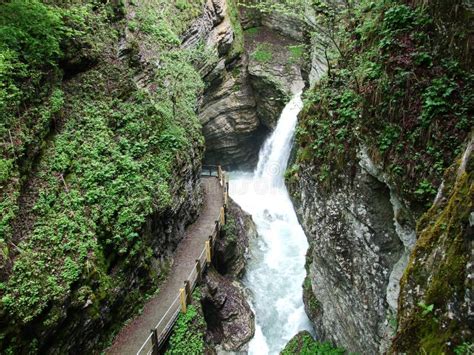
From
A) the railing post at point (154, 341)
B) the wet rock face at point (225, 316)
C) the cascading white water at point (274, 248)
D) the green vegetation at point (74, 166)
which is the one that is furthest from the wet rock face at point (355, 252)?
the green vegetation at point (74, 166)

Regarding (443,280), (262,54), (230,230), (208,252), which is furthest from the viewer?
(262,54)

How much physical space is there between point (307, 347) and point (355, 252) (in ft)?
14.6

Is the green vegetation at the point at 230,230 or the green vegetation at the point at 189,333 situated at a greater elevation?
the green vegetation at the point at 230,230

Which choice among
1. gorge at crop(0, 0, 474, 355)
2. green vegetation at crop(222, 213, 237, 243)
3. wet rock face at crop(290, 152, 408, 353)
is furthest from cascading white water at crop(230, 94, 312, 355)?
wet rock face at crop(290, 152, 408, 353)

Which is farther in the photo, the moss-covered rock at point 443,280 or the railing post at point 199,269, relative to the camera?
the railing post at point 199,269

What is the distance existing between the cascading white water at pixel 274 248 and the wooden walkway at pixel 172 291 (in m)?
3.02

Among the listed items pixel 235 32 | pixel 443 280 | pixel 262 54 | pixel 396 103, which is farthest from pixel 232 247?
pixel 235 32

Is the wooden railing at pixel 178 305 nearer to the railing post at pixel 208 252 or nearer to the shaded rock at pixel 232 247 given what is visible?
the railing post at pixel 208 252

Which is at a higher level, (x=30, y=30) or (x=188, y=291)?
(x=30, y=30)

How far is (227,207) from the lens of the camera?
1698cm

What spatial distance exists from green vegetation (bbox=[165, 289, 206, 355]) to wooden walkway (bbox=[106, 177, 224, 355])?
342 mm

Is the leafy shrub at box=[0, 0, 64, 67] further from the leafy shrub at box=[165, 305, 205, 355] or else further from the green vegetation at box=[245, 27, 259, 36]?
the green vegetation at box=[245, 27, 259, 36]

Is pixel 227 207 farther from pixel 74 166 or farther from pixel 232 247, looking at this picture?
pixel 74 166

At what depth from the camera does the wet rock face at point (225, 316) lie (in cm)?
1235
